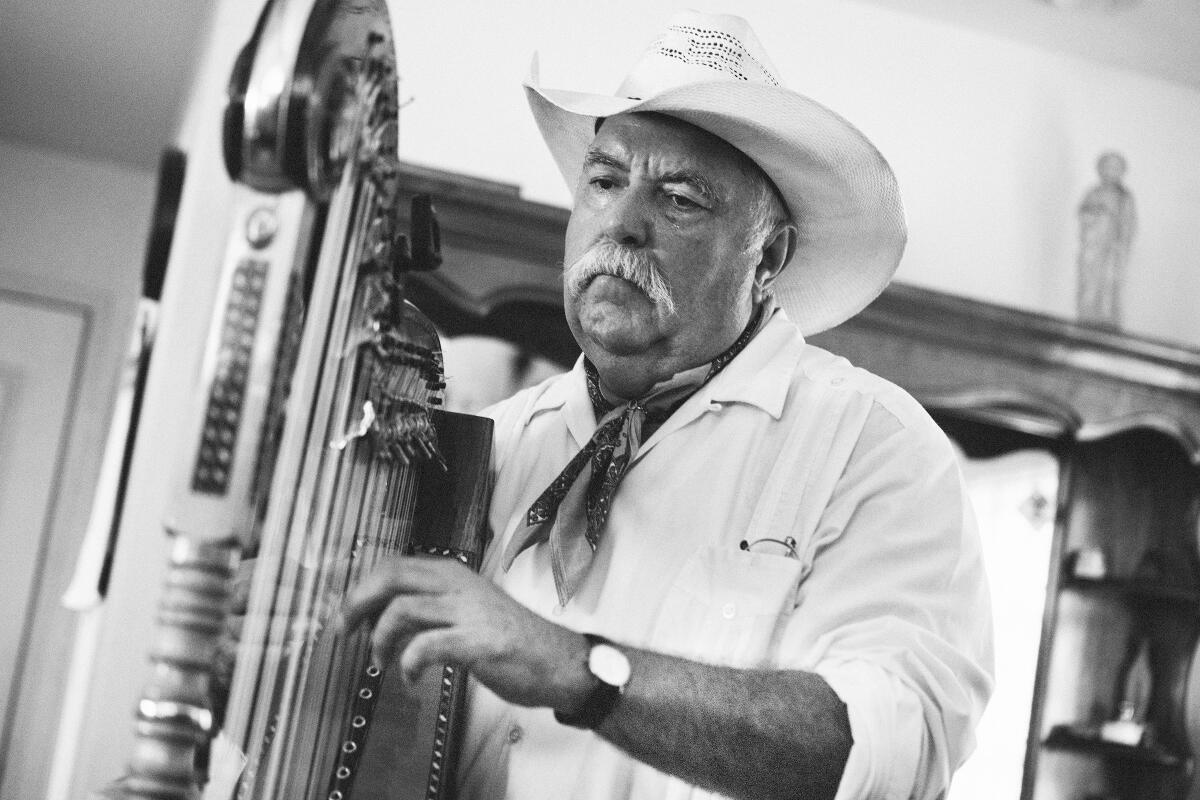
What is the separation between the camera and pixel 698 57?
63.7 inches

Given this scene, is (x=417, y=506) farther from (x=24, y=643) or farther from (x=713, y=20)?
(x=24, y=643)

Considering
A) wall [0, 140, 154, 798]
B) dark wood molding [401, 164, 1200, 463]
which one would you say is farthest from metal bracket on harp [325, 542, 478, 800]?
wall [0, 140, 154, 798]

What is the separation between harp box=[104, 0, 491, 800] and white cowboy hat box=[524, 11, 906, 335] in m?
0.49

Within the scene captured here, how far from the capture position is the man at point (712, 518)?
1.01 metres

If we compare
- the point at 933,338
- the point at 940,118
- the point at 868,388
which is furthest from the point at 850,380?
the point at 940,118

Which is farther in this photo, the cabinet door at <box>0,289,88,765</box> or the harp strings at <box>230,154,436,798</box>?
the cabinet door at <box>0,289,88,765</box>

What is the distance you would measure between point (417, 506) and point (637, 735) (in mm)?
388

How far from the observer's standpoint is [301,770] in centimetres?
104

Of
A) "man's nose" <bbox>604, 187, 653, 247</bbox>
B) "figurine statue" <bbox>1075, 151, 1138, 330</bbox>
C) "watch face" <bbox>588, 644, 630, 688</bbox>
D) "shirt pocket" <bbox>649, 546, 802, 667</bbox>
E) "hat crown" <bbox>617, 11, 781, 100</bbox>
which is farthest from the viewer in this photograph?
"figurine statue" <bbox>1075, 151, 1138, 330</bbox>

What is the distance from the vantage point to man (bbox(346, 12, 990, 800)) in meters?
1.01

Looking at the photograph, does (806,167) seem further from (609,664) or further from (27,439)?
(27,439)

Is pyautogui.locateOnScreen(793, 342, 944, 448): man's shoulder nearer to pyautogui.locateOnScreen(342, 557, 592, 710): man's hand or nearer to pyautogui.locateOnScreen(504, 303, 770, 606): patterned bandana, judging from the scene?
pyautogui.locateOnScreen(504, 303, 770, 606): patterned bandana

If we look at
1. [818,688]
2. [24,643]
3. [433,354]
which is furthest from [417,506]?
[24,643]

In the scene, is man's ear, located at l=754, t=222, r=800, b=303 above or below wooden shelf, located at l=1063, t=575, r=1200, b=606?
above
